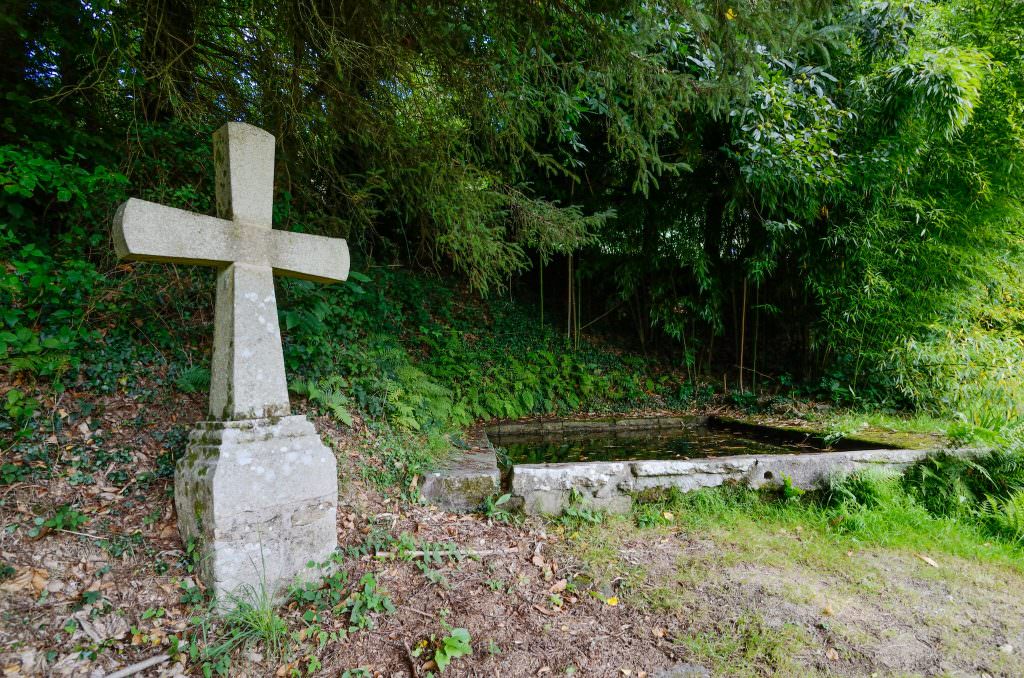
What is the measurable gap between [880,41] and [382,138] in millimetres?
5726

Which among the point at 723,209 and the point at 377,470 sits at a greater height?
the point at 723,209

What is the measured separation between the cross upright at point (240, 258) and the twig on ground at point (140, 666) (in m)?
0.97

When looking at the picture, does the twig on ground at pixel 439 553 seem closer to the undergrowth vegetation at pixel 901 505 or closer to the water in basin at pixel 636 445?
the undergrowth vegetation at pixel 901 505

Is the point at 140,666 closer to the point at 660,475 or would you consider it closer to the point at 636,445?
the point at 660,475

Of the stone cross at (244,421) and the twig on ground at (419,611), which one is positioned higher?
the stone cross at (244,421)

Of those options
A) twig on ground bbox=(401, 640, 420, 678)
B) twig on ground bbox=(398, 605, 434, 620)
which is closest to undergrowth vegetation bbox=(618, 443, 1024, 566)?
twig on ground bbox=(398, 605, 434, 620)

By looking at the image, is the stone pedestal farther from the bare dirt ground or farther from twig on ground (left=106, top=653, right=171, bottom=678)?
twig on ground (left=106, top=653, right=171, bottom=678)

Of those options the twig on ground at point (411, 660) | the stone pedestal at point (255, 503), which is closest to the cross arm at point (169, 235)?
the stone pedestal at point (255, 503)

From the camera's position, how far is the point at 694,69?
5340 millimetres

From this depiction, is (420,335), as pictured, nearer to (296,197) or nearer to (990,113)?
(296,197)

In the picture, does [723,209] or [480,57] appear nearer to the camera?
[480,57]

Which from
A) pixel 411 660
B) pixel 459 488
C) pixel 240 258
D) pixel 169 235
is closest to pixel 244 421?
pixel 240 258

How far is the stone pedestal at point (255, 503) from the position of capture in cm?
215

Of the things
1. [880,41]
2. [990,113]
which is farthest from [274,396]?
[990,113]
